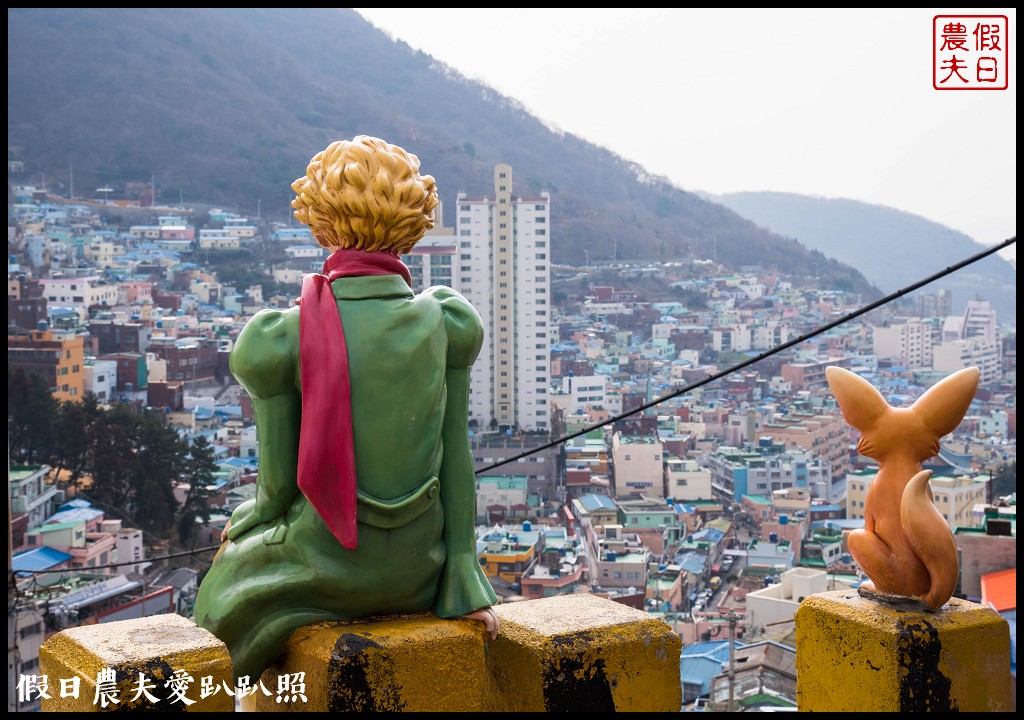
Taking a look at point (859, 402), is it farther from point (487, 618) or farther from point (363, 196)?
point (363, 196)

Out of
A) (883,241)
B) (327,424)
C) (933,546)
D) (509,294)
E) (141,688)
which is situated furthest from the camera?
(883,241)

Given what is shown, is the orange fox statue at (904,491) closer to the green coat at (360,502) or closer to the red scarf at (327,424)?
the green coat at (360,502)

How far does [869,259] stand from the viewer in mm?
36188

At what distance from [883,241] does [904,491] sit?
36.2 meters

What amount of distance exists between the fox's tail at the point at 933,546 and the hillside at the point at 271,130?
96.7ft

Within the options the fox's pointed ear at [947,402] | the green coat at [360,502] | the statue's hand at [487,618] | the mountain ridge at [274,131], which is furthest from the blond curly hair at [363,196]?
the mountain ridge at [274,131]

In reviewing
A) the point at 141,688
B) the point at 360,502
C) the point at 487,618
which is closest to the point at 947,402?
the point at 487,618

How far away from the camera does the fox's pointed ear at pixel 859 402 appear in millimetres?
2072

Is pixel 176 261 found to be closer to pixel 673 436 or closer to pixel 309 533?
pixel 673 436

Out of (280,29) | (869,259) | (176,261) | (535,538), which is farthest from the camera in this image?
(280,29)

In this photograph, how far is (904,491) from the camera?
203cm

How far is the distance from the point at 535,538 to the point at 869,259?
21.3m

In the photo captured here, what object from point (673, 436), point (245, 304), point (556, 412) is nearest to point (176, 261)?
point (245, 304)

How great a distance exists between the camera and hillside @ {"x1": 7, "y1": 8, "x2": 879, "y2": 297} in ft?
115
